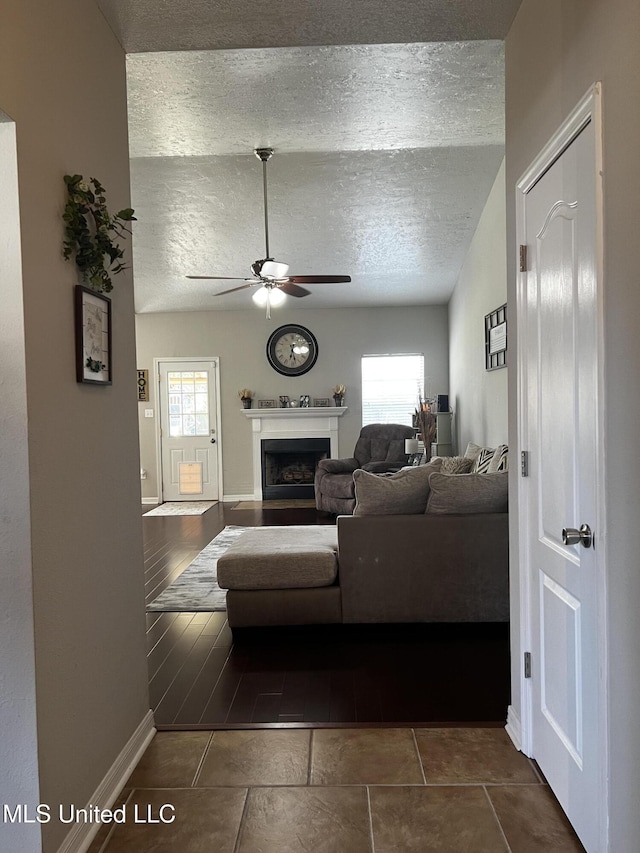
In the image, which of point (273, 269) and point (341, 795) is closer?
point (341, 795)

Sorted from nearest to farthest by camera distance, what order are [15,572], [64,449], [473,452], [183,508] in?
[15,572] < [64,449] < [473,452] < [183,508]

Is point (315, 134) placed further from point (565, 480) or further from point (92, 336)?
point (565, 480)

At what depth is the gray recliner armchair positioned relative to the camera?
688 cm

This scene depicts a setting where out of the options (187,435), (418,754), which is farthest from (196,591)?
(187,435)

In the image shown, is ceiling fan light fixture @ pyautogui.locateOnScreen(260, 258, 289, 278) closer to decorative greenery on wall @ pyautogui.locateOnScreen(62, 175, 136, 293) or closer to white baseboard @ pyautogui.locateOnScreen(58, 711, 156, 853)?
decorative greenery on wall @ pyautogui.locateOnScreen(62, 175, 136, 293)

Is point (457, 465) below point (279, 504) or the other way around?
the other way around

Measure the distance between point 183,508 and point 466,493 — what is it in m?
5.46

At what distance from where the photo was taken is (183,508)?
819 centimetres

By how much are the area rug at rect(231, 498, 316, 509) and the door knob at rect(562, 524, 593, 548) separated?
633cm

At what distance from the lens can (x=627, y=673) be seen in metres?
1.47

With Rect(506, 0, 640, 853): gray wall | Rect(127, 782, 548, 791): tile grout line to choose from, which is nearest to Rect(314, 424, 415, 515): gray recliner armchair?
Rect(127, 782, 548, 791): tile grout line

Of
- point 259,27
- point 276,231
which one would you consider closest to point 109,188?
point 259,27

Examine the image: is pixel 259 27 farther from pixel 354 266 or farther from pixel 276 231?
pixel 354 266

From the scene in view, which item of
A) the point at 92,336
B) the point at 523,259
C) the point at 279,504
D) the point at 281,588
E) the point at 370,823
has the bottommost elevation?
the point at 370,823
